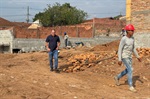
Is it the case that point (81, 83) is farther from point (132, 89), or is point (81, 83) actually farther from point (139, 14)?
point (139, 14)

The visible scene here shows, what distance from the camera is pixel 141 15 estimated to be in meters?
16.1

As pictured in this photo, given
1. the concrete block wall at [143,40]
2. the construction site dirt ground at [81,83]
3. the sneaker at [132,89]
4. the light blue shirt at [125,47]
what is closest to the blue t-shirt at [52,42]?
the construction site dirt ground at [81,83]

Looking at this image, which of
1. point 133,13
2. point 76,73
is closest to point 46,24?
point 133,13

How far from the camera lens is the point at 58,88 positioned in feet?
27.3

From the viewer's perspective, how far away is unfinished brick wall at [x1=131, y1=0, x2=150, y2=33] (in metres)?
15.9

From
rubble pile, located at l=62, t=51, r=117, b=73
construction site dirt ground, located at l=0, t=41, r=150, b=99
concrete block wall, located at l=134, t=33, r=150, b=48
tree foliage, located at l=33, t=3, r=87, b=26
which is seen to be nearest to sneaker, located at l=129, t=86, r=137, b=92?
construction site dirt ground, located at l=0, t=41, r=150, b=99

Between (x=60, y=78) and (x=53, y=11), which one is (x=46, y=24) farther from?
(x=60, y=78)

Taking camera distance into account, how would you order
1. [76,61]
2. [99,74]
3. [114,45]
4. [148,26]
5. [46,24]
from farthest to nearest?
[46,24], [114,45], [148,26], [76,61], [99,74]

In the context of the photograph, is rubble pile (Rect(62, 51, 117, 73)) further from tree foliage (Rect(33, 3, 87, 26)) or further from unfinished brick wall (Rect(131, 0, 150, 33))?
tree foliage (Rect(33, 3, 87, 26))

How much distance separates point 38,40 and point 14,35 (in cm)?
246

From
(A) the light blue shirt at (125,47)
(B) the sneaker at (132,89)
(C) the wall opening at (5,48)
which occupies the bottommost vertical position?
(B) the sneaker at (132,89)

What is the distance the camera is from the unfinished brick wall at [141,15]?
15852mm

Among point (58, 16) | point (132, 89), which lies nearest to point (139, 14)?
point (132, 89)

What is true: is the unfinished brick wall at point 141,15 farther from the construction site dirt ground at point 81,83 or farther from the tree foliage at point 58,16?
the tree foliage at point 58,16
